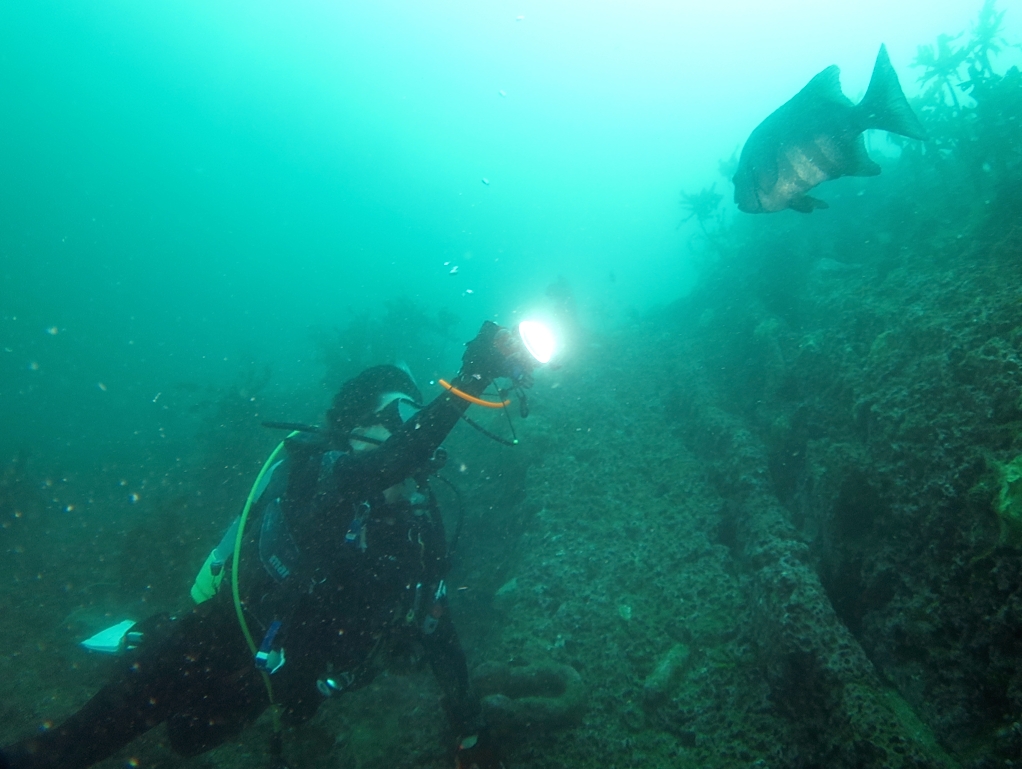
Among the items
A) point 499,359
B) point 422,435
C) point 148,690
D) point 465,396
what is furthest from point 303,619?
point 499,359

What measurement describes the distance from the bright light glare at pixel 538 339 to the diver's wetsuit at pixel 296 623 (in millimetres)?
410

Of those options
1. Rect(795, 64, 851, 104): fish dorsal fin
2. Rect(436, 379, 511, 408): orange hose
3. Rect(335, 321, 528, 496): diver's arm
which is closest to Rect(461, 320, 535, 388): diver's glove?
Rect(335, 321, 528, 496): diver's arm

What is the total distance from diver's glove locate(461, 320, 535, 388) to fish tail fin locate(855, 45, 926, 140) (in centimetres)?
280

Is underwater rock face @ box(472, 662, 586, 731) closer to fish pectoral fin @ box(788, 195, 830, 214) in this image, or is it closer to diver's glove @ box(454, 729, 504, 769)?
→ diver's glove @ box(454, 729, 504, 769)

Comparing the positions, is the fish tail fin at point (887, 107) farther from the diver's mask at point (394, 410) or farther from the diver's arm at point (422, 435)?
the diver's mask at point (394, 410)

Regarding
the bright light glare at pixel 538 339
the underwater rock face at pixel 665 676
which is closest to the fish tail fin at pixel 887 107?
the bright light glare at pixel 538 339

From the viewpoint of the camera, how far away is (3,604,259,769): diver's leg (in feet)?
8.75

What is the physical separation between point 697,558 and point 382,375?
130 inches

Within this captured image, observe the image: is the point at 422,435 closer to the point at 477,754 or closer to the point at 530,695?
the point at 477,754

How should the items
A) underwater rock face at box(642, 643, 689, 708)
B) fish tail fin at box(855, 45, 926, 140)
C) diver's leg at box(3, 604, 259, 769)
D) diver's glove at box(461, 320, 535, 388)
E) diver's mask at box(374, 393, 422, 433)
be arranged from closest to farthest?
diver's leg at box(3, 604, 259, 769), diver's glove at box(461, 320, 535, 388), fish tail fin at box(855, 45, 926, 140), underwater rock face at box(642, 643, 689, 708), diver's mask at box(374, 393, 422, 433)

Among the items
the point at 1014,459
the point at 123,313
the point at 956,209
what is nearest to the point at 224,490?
the point at 1014,459

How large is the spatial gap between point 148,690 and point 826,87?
20.2 feet

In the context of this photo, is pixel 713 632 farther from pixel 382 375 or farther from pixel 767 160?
pixel 767 160

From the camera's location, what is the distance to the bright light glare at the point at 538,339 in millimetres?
2820
